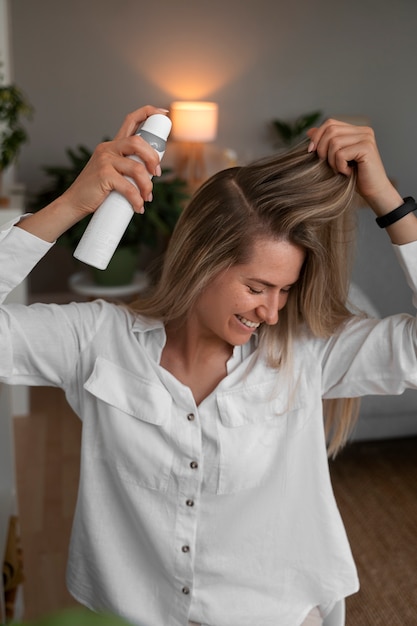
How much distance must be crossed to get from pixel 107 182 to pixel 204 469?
0.41 m

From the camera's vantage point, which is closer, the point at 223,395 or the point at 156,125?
the point at 156,125

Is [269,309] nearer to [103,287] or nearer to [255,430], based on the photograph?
[255,430]

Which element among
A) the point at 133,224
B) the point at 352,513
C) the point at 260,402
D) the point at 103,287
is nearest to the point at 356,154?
the point at 260,402

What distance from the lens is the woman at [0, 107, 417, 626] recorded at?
96 cm

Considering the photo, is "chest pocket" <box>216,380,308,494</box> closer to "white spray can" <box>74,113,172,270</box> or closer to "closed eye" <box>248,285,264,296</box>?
"closed eye" <box>248,285,264,296</box>

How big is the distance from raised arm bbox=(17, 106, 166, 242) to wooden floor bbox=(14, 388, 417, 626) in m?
1.06

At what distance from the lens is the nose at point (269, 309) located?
3.14 feet

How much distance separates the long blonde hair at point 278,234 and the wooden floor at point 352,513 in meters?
0.96

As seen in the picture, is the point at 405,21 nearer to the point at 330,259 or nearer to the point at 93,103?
the point at 93,103

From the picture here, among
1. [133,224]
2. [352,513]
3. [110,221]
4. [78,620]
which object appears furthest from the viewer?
[133,224]

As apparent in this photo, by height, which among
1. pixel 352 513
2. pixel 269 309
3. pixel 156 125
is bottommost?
pixel 352 513

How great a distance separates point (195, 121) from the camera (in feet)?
14.4

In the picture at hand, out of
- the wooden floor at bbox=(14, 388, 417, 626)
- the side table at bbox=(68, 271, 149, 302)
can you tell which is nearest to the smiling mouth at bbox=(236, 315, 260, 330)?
the wooden floor at bbox=(14, 388, 417, 626)

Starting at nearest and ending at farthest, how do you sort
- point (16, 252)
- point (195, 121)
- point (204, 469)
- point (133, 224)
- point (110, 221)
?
point (110, 221) < point (16, 252) < point (204, 469) < point (133, 224) < point (195, 121)
